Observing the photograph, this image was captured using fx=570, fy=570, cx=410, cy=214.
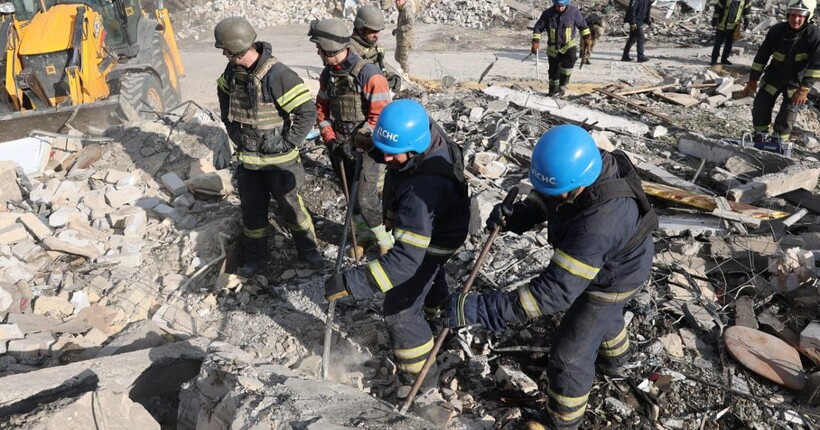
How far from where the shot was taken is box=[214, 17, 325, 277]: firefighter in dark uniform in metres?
4.32

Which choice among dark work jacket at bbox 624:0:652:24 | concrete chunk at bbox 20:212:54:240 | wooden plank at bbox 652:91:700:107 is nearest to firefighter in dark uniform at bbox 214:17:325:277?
concrete chunk at bbox 20:212:54:240

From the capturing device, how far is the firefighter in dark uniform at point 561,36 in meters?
8.73

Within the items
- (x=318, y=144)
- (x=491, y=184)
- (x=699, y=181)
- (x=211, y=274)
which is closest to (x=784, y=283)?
(x=699, y=181)

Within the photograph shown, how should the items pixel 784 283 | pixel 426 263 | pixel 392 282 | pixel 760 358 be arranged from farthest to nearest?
pixel 784 283 < pixel 760 358 < pixel 426 263 < pixel 392 282

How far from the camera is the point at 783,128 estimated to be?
22.2 feet

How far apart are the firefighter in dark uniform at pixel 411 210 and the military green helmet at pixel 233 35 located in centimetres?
161

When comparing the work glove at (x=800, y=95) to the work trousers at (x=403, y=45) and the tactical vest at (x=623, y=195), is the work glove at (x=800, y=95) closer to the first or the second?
the tactical vest at (x=623, y=195)

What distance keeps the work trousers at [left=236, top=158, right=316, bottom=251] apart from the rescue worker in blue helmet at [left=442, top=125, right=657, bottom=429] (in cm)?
204

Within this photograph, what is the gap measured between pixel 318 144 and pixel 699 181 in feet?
14.5

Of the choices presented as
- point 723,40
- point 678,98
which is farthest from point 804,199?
point 723,40

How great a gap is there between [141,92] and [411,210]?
5991 millimetres

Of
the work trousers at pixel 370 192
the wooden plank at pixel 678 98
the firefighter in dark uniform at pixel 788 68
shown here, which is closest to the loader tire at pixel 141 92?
the work trousers at pixel 370 192

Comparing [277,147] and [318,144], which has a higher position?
[277,147]

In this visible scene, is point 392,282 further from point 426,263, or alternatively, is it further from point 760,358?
point 760,358
